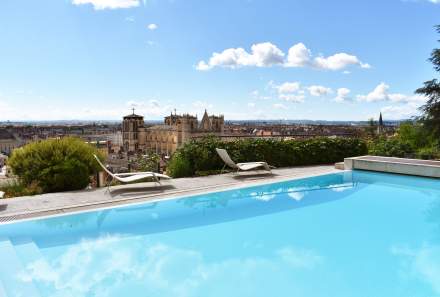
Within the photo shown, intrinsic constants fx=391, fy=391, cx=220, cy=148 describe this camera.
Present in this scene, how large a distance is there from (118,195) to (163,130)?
3747 inches

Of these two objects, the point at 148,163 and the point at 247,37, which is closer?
the point at 148,163

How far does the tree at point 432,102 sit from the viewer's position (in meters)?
13.2

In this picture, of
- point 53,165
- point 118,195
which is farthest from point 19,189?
point 118,195

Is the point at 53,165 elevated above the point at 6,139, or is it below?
above

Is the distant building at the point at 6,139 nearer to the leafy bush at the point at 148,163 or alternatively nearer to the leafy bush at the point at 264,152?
the leafy bush at the point at 148,163

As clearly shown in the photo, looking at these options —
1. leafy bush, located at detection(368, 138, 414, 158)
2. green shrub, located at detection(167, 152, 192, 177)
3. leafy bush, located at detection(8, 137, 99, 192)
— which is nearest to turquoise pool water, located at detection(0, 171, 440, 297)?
leafy bush, located at detection(8, 137, 99, 192)

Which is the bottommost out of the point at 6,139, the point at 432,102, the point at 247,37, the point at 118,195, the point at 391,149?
the point at 6,139

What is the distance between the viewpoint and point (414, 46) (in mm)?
14359

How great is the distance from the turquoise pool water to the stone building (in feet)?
288

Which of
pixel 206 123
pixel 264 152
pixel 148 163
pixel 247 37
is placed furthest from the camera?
pixel 206 123

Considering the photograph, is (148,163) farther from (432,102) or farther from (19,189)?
(432,102)

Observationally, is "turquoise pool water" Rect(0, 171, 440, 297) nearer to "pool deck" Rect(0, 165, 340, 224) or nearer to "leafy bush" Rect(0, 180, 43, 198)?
"pool deck" Rect(0, 165, 340, 224)

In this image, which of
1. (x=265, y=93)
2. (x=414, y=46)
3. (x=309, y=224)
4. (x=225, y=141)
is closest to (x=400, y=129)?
(x=414, y=46)

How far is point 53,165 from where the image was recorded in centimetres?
636
